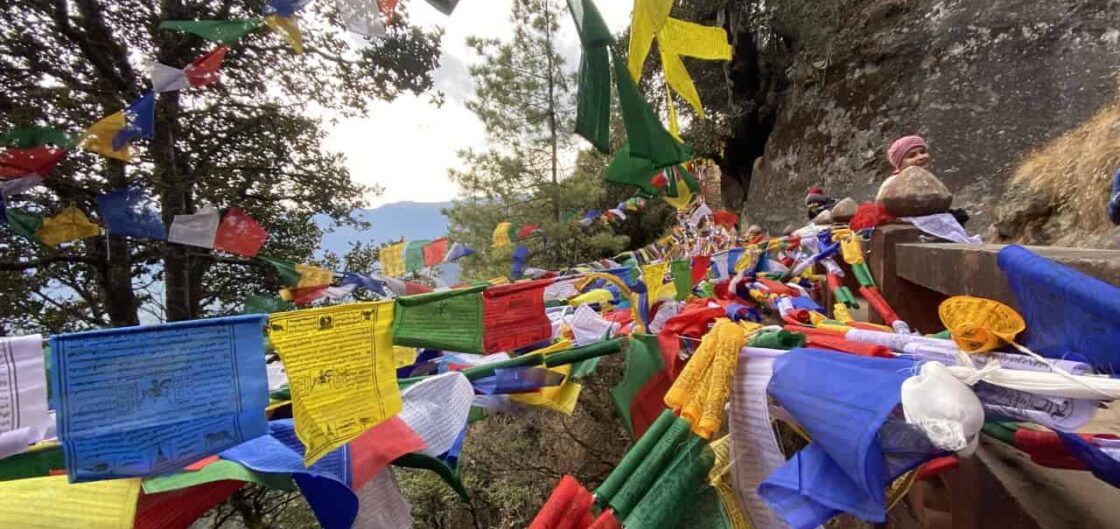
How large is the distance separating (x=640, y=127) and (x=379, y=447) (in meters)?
1.72

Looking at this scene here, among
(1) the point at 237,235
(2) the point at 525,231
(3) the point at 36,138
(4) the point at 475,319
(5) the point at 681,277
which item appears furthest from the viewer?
(2) the point at 525,231

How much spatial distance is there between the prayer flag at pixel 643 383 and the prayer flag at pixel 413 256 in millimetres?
6674

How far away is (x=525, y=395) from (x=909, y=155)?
4.03 meters

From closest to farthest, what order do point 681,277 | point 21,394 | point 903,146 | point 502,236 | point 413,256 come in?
point 21,394
point 681,277
point 903,146
point 413,256
point 502,236

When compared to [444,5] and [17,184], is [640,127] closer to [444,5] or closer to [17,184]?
[444,5]

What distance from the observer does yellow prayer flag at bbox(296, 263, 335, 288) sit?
246 inches

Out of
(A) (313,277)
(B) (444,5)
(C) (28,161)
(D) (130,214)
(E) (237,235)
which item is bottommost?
(A) (313,277)

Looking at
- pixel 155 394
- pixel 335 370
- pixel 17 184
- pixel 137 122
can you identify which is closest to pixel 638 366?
pixel 335 370

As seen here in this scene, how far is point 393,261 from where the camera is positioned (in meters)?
8.02

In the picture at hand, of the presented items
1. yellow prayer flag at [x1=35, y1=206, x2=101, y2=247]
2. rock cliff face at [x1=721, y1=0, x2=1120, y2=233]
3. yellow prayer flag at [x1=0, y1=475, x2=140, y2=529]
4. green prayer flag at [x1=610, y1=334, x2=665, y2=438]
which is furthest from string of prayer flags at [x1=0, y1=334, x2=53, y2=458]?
rock cliff face at [x1=721, y1=0, x2=1120, y2=233]

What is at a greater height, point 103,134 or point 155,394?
point 103,134

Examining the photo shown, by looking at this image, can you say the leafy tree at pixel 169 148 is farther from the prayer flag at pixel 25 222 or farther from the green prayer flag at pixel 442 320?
the green prayer flag at pixel 442 320

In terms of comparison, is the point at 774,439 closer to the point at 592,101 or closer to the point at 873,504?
the point at 873,504

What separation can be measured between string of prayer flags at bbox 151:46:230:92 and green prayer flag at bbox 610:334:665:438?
5.10 m
